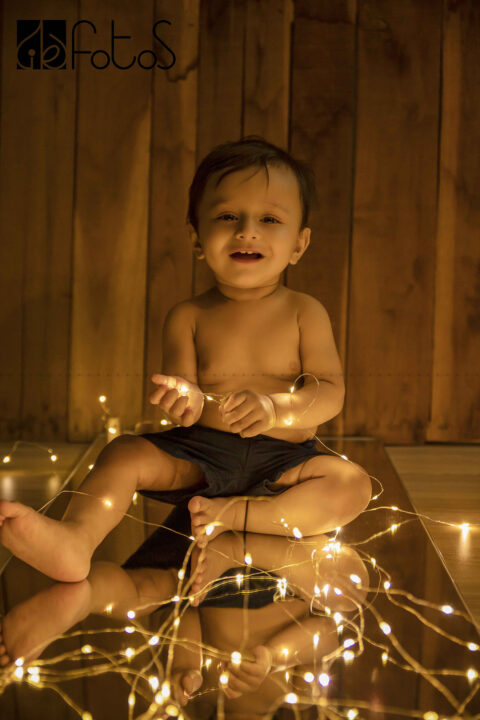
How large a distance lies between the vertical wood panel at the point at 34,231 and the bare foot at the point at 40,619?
2.93ft

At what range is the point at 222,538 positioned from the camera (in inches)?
44.8

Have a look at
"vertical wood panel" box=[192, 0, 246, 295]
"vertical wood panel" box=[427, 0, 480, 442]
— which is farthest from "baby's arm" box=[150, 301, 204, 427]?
"vertical wood panel" box=[427, 0, 480, 442]

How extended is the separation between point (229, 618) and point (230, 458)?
0.34m

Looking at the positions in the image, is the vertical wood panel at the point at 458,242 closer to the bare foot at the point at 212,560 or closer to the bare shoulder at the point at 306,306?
the bare shoulder at the point at 306,306

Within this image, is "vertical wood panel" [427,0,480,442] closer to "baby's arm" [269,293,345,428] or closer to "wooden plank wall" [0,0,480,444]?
"wooden plank wall" [0,0,480,444]

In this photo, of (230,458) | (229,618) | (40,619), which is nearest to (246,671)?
(229,618)

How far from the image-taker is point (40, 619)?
2.84 ft

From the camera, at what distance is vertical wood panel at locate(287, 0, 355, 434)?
1764 mm

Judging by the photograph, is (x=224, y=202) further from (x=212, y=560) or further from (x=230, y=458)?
(x=212, y=560)

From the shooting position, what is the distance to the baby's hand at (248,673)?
736 millimetres

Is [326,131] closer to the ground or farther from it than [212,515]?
farther from it

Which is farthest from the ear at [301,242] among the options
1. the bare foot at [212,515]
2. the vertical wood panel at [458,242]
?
the vertical wood panel at [458,242]

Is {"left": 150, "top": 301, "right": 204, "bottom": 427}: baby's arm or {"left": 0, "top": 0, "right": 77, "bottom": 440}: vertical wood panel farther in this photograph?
{"left": 0, "top": 0, "right": 77, "bottom": 440}: vertical wood panel

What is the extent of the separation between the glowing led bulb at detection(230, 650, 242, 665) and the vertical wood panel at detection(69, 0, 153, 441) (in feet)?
3.48
